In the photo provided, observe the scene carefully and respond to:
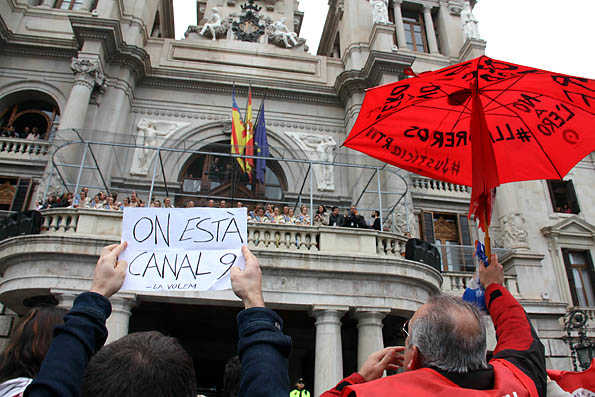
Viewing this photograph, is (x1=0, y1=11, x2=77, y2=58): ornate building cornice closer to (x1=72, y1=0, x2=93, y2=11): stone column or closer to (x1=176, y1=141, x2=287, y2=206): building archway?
(x1=72, y1=0, x2=93, y2=11): stone column

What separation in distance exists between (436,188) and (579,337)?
7736mm

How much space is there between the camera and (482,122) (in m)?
4.26

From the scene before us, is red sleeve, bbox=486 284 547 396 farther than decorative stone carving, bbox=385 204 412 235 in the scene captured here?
No

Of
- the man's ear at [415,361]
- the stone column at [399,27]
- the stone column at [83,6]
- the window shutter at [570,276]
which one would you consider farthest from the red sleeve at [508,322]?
the stone column at [83,6]

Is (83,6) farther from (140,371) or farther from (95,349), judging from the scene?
(140,371)

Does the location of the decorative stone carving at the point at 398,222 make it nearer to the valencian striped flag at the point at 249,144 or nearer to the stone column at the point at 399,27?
the valencian striped flag at the point at 249,144

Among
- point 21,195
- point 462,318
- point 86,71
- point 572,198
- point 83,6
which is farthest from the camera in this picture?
point 572,198

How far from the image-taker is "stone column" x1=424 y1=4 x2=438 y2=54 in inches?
896

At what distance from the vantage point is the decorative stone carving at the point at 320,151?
58.2ft

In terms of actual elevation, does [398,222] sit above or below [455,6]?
below

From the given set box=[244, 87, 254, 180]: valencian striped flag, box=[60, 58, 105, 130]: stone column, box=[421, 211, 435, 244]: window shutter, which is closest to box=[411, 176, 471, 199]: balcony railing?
box=[421, 211, 435, 244]: window shutter

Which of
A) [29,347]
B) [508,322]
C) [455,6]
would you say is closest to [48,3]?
[455,6]

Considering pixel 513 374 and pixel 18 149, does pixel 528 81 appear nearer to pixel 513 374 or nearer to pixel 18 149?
pixel 513 374

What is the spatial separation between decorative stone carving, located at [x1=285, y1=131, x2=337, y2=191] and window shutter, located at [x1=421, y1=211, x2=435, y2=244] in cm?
421
